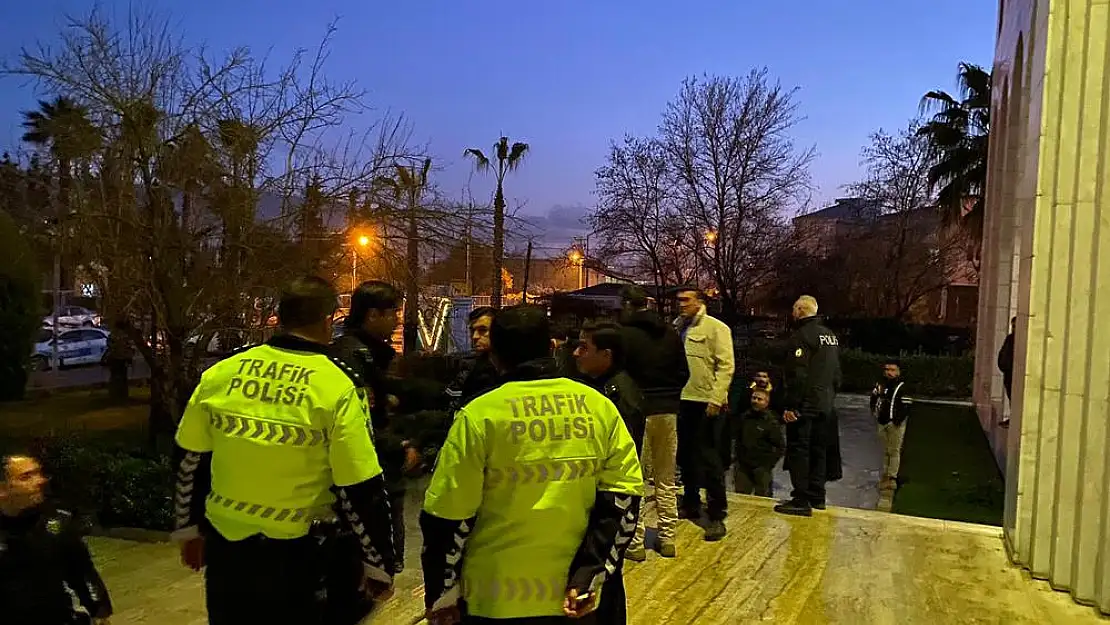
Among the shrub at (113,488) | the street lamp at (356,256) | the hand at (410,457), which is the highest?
the street lamp at (356,256)

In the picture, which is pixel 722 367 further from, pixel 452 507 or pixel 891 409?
pixel 891 409

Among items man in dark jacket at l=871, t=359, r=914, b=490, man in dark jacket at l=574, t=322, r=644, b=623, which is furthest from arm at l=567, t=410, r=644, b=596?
man in dark jacket at l=871, t=359, r=914, b=490

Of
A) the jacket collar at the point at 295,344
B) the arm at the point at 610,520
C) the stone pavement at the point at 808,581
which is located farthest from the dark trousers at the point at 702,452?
the jacket collar at the point at 295,344

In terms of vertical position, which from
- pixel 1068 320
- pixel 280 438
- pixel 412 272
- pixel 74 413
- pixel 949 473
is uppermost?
pixel 412 272

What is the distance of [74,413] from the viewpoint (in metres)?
15.0

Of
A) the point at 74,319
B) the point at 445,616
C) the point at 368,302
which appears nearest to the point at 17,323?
the point at 74,319

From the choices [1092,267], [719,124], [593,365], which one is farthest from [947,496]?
[719,124]

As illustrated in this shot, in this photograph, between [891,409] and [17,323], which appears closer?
[891,409]

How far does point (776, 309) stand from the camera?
26328 millimetres

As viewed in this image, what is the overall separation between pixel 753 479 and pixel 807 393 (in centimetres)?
155

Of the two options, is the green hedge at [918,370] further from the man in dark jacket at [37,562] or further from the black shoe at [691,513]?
the man in dark jacket at [37,562]

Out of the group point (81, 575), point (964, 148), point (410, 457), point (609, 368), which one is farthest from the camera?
point (964, 148)

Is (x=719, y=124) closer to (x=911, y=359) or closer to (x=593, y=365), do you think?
(x=911, y=359)

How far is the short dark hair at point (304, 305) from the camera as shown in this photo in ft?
8.60
